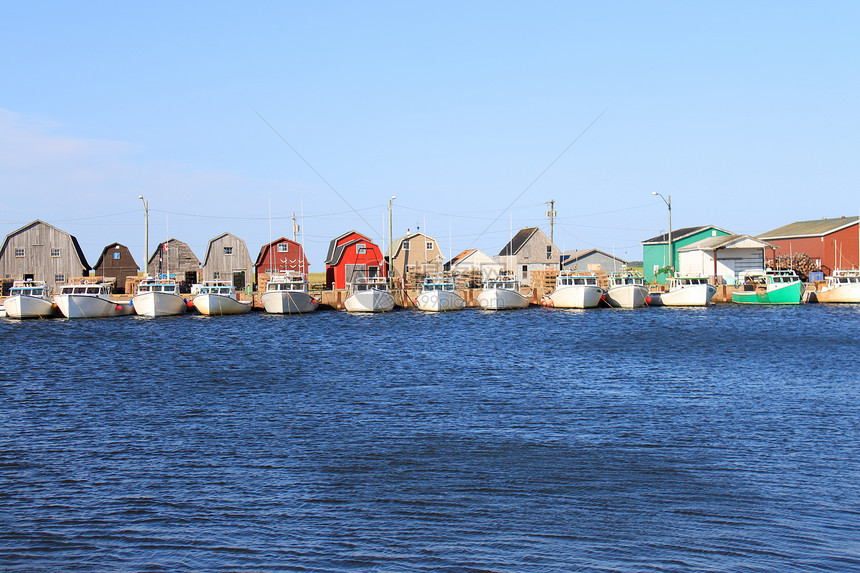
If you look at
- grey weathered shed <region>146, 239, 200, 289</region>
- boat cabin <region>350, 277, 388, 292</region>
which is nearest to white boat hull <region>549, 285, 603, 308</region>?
boat cabin <region>350, 277, 388, 292</region>

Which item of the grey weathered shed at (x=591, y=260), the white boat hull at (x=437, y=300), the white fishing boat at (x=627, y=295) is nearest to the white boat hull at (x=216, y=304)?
the white boat hull at (x=437, y=300)

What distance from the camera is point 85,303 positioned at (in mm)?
56969

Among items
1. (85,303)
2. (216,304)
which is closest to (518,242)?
(216,304)

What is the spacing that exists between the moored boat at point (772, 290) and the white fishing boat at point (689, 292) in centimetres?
585

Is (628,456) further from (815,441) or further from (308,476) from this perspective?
(308,476)

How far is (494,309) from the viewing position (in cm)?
6488

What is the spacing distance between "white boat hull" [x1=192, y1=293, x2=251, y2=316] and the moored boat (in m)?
42.3

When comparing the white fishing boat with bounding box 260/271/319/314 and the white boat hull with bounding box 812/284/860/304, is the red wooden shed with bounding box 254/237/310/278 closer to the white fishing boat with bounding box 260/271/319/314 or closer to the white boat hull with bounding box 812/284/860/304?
the white fishing boat with bounding box 260/271/319/314

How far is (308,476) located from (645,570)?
262 inches

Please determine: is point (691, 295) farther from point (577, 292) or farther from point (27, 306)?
point (27, 306)

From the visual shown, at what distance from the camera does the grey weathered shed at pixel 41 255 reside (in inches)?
2975

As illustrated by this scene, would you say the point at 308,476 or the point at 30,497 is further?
the point at 308,476

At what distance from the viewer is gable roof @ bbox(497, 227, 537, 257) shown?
291ft

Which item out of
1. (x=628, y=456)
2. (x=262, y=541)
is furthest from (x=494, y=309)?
(x=262, y=541)
